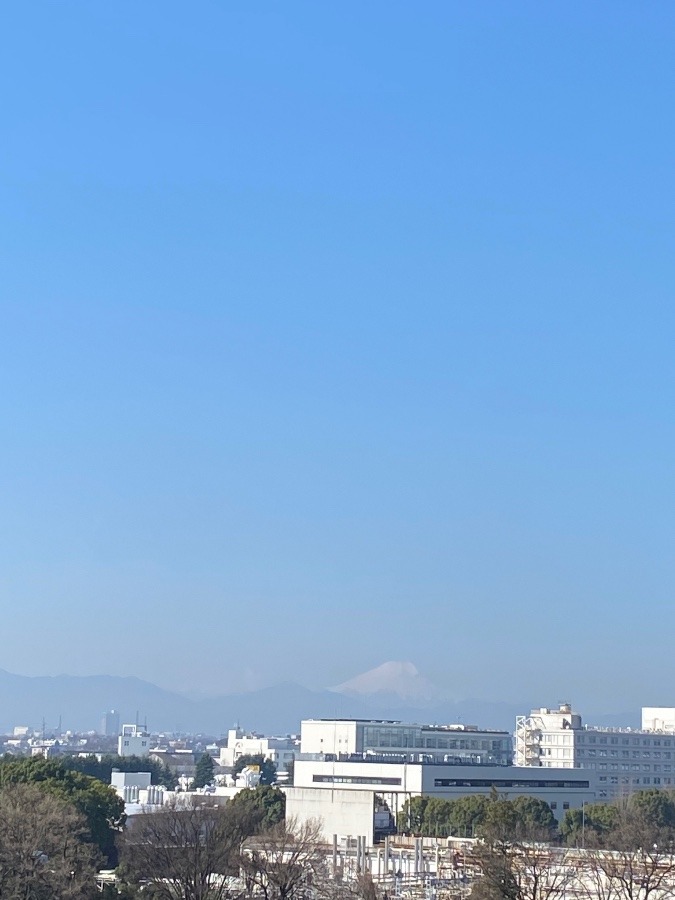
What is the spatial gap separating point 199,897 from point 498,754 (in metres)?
Answer: 56.2

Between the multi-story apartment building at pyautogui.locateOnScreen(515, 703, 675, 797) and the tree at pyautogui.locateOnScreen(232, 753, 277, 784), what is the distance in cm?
2074

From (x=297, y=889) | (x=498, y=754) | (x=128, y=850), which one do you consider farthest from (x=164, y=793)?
(x=297, y=889)

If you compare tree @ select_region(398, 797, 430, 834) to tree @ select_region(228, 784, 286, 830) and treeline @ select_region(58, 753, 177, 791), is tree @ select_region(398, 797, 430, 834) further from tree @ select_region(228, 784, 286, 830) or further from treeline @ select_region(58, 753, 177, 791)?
treeline @ select_region(58, 753, 177, 791)

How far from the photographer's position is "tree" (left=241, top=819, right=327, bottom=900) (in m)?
37.8

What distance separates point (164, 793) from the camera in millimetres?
78688

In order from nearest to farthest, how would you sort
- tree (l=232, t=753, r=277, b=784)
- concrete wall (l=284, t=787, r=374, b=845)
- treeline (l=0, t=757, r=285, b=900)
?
treeline (l=0, t=757, r=285, b=900), concrete wall (l=284, t=787, r=374, b=845), tree (l=232, t=753, r=277, b=784)

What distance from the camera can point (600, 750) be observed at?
94812 mm

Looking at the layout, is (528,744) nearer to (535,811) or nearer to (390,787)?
(390,787)

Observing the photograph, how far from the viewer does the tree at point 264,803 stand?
63375 mm

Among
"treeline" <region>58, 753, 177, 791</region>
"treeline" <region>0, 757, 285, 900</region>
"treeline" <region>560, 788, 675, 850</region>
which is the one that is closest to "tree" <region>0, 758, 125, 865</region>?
"treeline" <region>0, 757, 285, 900</region>

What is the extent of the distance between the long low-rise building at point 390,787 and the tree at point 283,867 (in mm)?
17781

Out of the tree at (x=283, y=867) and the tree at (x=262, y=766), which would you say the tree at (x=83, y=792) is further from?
the tree at (x=262, y=766)

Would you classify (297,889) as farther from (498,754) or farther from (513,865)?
(498,754)

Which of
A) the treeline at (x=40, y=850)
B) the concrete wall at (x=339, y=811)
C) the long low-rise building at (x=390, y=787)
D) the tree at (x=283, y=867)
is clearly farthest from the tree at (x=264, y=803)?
the treeline at (x=40, y=850)
